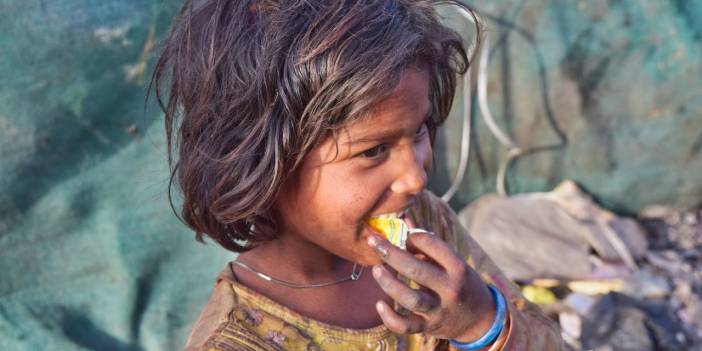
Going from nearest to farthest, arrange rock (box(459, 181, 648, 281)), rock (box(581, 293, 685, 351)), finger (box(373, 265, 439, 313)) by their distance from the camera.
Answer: finger (box(373, 265, 439, 313)) → rock (box(581, 293, 685, 351)) → rock (box(459, 181, 648, 281))

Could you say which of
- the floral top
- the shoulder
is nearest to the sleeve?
the floral top

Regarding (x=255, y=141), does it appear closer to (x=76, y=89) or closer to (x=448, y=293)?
(x=448, y=293)

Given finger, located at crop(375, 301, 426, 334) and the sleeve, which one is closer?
finger, located at crop(375, 301, 426, 334)

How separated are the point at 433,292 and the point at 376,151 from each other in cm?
30

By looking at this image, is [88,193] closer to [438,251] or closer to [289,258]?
[289,258]

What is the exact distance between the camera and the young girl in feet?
4.19

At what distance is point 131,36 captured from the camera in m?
2.26

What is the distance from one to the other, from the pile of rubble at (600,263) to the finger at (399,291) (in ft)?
6.06

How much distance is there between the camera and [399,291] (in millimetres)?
1248

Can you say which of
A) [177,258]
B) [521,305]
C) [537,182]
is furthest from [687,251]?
[177,258]

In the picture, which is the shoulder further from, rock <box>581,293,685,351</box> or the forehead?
rock <box>581,293,685,351</box>

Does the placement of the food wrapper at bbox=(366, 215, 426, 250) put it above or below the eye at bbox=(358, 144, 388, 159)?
below

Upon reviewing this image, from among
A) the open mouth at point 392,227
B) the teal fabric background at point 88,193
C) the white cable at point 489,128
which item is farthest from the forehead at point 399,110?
the white cable at point 489,128

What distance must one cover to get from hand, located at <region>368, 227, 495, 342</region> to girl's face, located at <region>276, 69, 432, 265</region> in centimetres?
11
